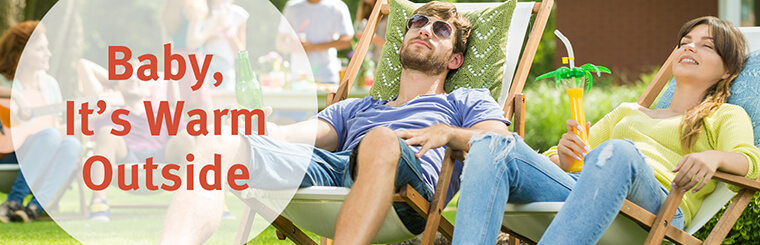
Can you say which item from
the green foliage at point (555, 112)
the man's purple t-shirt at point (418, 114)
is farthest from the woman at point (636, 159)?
the green foliage at point (555, 112)

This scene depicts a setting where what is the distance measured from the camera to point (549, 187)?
2.61m

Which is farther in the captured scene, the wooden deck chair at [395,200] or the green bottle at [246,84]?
the green bottle at [246,84]

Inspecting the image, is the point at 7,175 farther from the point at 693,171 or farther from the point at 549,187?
the point at 693,171

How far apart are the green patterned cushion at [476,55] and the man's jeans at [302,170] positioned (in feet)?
2.71

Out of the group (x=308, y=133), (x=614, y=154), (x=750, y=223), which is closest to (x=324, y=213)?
(x=308, y=133)

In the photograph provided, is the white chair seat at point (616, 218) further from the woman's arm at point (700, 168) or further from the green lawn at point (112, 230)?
the green lawn at point (112, 230)

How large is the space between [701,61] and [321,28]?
→ 3.49 metres

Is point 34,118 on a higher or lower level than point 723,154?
lower

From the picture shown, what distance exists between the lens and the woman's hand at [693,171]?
7.86 ft

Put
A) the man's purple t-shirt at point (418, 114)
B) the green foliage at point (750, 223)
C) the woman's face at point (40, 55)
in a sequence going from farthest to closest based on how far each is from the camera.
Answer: the woman's face at point (40, 55) < the green foliage at point (750, 223) < the man's purple t-shirt at point (418, 114)

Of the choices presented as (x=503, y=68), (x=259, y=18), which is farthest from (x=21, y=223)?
(x=503, y=68)

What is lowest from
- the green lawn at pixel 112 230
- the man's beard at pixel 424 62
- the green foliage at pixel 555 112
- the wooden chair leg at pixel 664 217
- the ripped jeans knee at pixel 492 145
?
the green foliage at pixel 555 112

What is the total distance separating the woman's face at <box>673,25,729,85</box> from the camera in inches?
115
